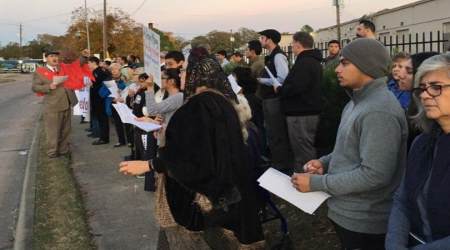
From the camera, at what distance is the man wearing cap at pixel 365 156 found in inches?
96.6

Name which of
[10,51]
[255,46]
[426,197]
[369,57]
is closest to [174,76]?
[255,46]

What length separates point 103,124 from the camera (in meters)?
10.9

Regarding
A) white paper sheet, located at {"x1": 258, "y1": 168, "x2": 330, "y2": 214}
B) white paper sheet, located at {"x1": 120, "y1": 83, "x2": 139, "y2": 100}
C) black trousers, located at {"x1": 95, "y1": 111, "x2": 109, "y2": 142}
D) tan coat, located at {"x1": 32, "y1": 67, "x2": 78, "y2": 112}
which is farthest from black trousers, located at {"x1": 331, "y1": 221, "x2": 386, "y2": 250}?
black trousers, located at {"x1": 95, "y1": 111, "x2": 109, "y2": 142}

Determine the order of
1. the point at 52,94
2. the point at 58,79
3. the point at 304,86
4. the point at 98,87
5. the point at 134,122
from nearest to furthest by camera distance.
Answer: the point at 304,86, the point at 134,122, the point at 58,79, the point at 52,94, the point at 98,87

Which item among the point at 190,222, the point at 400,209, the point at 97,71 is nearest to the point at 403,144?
the point at 400,209

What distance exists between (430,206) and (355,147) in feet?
1.91

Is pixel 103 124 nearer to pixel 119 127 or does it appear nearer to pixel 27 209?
pixel 119 127

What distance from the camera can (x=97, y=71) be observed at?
1059 cm

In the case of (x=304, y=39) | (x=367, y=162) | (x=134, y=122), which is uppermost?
(x=304, y=39)

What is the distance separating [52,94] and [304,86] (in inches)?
214

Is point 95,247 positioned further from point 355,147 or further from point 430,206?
point 430,206

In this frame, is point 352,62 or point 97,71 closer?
point 352,62

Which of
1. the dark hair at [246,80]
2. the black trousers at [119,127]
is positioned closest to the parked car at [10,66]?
the black trousers at [119,127]

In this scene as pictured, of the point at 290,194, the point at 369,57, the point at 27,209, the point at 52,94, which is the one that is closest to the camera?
the point at 369,57
